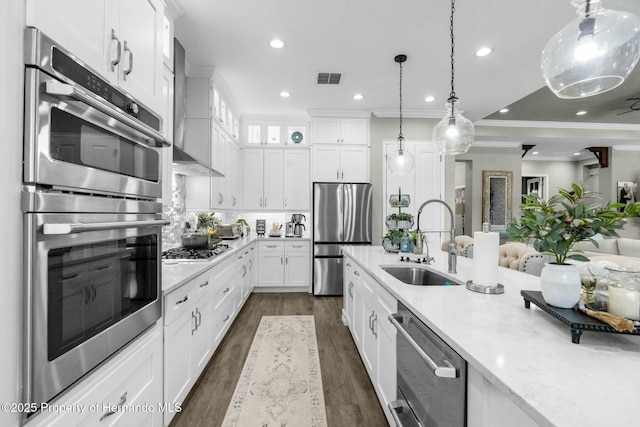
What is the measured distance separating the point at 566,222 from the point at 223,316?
110 inches

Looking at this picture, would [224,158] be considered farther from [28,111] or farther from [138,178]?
[28,111]

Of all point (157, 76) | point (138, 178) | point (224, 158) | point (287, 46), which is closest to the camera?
point (138, 178)

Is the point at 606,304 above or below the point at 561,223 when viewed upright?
below

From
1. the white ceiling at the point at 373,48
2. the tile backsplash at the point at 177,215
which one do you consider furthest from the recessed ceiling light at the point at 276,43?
the tile backsplash at the point at 177,215

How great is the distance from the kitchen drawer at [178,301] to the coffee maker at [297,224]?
10.7 feet

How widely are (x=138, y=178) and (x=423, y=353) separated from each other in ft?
4.43

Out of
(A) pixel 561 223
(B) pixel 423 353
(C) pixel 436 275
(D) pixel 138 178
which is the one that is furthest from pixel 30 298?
(C) pixel 436 275

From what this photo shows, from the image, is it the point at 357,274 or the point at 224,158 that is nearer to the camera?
the point at 357,274

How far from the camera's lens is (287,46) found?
3.08m

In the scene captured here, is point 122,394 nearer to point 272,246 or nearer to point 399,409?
point 399,409

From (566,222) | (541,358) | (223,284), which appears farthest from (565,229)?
(223,284)

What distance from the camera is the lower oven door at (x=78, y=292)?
0.82m

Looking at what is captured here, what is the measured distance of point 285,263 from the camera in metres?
4.96

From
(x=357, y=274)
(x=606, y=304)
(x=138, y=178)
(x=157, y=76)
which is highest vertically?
(x=157, y=76)
